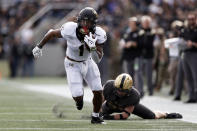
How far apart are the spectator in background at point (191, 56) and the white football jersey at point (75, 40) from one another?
4.36 metres

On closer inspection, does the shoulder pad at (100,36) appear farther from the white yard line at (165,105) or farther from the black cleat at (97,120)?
the white yard line at (165,105)

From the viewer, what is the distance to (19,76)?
27.7 m

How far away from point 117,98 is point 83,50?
0.95 meters

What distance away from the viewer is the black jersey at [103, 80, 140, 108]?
34.9 ft

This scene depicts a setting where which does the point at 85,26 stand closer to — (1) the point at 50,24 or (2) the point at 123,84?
(2) the point at 123,84

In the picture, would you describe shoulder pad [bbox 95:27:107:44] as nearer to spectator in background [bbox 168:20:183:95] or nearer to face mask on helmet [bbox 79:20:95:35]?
face mask on helmet [bbox 79:20:95:35]

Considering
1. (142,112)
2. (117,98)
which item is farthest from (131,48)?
(117,98)

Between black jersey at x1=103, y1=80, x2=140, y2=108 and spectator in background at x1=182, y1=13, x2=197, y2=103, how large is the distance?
3868mm

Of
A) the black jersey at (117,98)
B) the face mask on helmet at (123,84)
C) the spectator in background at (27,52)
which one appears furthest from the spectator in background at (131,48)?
the spectator in background at (27,52)

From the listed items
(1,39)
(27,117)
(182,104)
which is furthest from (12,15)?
(27,117)

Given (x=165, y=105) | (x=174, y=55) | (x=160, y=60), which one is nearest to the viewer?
(x=165, y=105)

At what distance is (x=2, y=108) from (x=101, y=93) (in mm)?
3188

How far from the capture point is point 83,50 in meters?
10.3

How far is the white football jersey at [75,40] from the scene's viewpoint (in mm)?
10148
